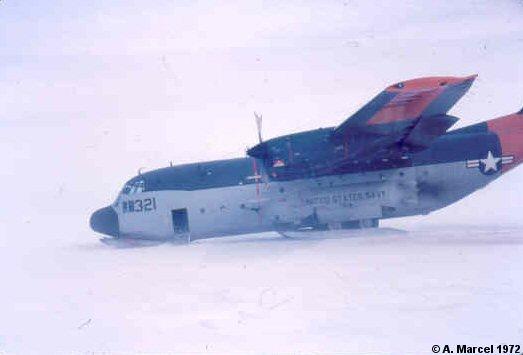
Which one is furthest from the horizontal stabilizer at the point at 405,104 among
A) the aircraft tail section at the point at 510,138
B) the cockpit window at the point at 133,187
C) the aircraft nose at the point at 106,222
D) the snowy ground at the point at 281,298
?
the aircraft nose at the point at 106,222

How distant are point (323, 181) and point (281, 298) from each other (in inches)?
170

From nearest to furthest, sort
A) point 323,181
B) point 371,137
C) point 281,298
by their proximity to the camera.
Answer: point 281,298 < point 371,137 < point 323,181

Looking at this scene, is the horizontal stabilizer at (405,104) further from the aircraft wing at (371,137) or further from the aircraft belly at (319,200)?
the aircraft belly at (319,200)

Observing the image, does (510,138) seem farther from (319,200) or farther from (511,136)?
(319,200)

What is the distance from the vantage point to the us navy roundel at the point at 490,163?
9.83 metres

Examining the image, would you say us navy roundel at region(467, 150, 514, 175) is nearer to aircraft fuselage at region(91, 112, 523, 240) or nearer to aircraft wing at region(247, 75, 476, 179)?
aircraft fuselage at region(91, 112, 523, 240)

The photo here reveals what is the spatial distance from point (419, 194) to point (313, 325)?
5.53m

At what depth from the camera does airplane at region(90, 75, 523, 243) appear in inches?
372

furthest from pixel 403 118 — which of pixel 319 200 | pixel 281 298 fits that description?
pixel 281 298

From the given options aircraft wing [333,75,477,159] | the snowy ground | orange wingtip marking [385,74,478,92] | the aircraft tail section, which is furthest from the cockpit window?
the aircraft tail section

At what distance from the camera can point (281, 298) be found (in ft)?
20.2

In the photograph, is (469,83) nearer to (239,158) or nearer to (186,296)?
(239,158)

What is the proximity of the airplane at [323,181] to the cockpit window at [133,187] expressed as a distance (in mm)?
24

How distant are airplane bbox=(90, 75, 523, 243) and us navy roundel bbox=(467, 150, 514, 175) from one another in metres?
0.02
